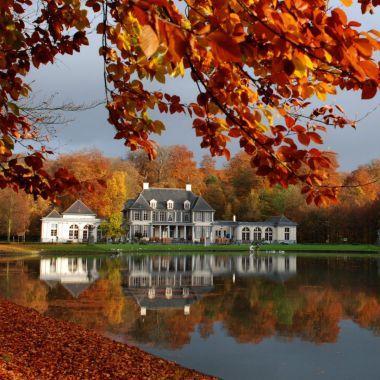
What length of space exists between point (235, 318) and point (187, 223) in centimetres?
4703

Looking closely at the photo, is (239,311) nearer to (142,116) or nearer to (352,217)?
(142,116)

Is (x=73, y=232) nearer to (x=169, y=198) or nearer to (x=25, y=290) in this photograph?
(x=169, y=198)

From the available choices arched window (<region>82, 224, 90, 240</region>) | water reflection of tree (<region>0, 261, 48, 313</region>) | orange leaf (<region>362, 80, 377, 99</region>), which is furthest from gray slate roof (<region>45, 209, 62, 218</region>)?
orange leaf (<region>362, 80, 377, 99</region>)

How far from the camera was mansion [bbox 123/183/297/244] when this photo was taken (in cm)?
5544

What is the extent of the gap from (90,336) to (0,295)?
266 inches

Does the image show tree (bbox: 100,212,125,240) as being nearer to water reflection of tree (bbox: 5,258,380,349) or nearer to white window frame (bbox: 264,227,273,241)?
white window frame (bbox: 264,227,273,241)

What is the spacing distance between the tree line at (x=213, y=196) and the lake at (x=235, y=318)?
30284mm

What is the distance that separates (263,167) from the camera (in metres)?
2.58

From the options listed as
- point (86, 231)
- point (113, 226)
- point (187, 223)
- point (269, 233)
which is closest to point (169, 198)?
point (187, 223)

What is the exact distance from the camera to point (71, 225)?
5197cm

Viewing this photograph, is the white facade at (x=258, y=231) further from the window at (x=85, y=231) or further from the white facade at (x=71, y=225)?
the window at (x=85, y=231)

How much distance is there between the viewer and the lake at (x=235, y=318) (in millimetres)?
7148

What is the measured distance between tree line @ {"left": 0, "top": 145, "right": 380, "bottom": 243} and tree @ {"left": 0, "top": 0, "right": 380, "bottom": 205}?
140 feet

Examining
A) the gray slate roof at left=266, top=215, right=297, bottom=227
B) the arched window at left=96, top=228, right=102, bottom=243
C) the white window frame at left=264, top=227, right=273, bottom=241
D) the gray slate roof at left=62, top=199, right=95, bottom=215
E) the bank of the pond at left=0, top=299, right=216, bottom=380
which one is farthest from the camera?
the white window frame at left=264, top=227, right=273, bottom=241
